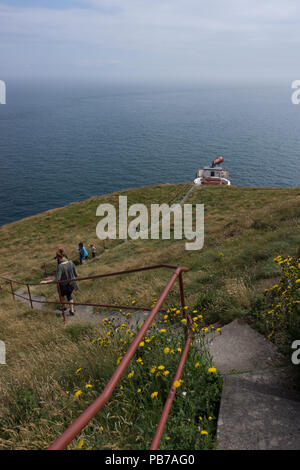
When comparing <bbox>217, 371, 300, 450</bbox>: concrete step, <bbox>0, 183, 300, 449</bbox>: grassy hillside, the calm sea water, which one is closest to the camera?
<bbox>217, 371, 300, 450</bbox>: concrete step

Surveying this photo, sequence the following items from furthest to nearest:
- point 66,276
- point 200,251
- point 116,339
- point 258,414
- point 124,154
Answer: point 124,154 → point 200,251 → point 66,276 → point 116,339 → point 258,414

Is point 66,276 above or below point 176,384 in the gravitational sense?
below

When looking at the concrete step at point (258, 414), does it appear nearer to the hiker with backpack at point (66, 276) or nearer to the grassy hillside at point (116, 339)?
the grassy hillside at point (116, 339)

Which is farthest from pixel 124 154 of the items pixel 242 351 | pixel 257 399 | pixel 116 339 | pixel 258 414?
pixel 258 414

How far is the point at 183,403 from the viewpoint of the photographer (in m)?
3.11

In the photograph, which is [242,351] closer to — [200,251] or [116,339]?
[116,339]

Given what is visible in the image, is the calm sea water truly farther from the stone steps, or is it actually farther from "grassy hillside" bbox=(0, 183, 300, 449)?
the stone steps

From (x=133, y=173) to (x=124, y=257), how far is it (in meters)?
70.6

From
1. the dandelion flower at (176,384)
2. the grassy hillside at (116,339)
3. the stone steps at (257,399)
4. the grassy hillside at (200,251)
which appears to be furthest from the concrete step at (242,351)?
the dandelion flower at (176,384)

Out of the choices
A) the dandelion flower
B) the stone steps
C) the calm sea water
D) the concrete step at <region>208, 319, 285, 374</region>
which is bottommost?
the concrete step at <region>208, 319, 285, 374</region>

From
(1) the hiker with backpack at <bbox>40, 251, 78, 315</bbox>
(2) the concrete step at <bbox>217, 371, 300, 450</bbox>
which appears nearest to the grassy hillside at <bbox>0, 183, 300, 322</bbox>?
(1) the hiker with backpack at <bbox>40, 251, 78, 315</bbox>
